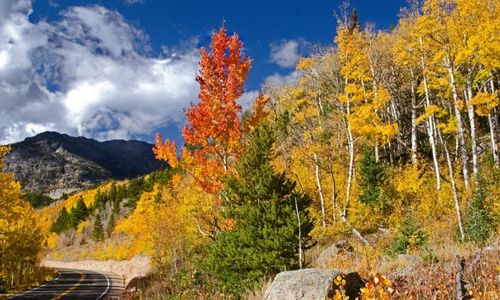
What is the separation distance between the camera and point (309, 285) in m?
7.08

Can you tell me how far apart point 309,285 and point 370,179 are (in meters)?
21.1

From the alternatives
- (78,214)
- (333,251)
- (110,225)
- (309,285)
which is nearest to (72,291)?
(333,251)

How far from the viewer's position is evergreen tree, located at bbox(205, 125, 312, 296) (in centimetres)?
1277

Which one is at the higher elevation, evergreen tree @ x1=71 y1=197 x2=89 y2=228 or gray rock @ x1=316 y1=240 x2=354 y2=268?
evergreen tree @ x1=71 y1=197 x2=89 y2=228

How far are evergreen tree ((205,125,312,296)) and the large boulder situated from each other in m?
4.80

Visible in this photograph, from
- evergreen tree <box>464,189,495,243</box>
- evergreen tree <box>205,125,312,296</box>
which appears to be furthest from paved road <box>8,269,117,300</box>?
evergreen tree <box>464,189,495,243</box>

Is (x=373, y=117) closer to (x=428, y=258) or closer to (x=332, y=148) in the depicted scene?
(x=332, y=148)

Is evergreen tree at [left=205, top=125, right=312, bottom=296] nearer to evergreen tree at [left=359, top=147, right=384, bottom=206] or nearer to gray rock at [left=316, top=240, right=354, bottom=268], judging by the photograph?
gray rock at [left=316, top=240, right=354, bottom=268]

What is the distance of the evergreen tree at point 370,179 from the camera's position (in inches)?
1046

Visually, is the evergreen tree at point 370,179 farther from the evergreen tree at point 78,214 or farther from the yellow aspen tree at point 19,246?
the evergreen tree at point 78,214

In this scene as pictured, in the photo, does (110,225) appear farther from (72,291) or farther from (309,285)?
(309,285)

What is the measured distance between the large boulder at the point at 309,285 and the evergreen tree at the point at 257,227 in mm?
4804

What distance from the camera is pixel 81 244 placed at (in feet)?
307

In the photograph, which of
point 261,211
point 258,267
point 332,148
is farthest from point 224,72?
point 332,148
